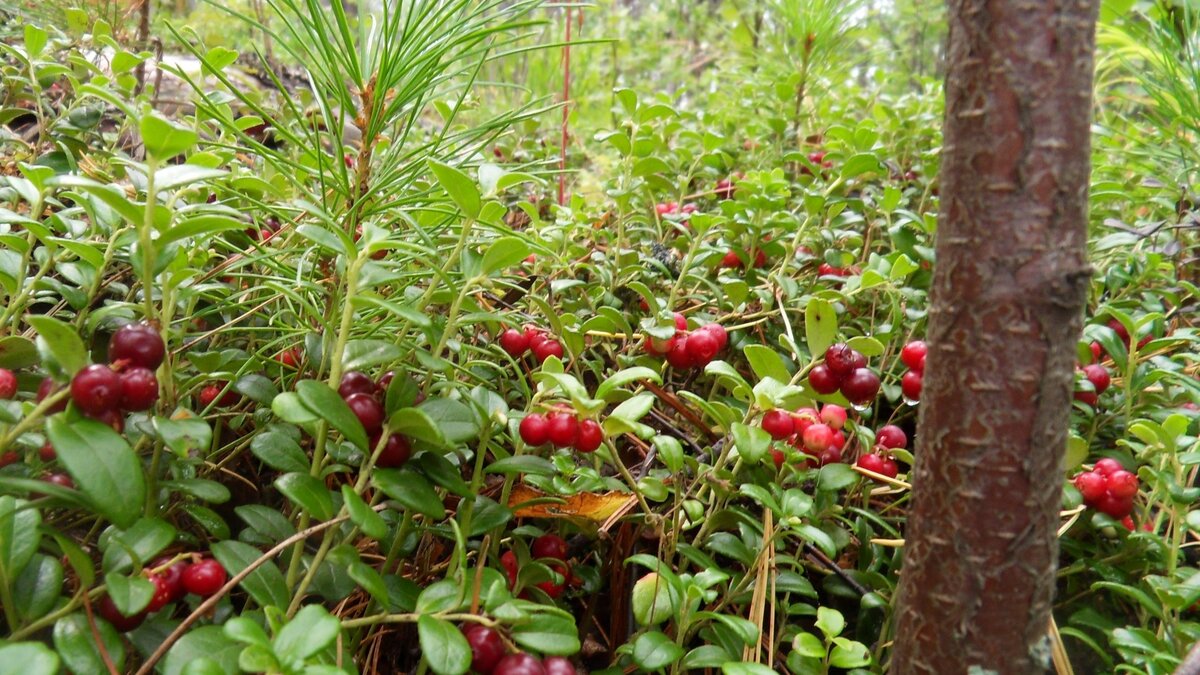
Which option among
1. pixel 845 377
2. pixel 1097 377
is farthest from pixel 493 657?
pixel 1097 377

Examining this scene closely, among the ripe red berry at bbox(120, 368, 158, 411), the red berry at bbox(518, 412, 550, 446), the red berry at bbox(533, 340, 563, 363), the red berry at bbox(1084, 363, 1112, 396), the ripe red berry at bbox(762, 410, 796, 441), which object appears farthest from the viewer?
the red berry at bbox(1084, 363, 1112, 396)

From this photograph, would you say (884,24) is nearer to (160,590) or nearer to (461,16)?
(461,16)

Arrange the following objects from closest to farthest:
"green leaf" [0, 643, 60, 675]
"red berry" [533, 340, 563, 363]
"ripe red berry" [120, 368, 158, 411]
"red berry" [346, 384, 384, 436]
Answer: "green leaf" [0, 643, 60, 675] < "ripe red berry" [120, 368, 158, 411] < "red berry" [346, 384, 384, 436] < "red berry" [533, 340, 563, 363]

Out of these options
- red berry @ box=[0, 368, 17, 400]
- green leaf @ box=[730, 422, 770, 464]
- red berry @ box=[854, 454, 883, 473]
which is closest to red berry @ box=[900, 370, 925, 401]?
red berry @ box=[854, 454, 883, 473]

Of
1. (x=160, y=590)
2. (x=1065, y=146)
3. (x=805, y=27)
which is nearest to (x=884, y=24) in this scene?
(x=805, y=27)

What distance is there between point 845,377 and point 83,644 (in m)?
0.96

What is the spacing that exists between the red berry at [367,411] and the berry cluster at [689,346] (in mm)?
548

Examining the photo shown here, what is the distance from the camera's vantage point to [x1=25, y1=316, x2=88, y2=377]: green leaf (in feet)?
2.22

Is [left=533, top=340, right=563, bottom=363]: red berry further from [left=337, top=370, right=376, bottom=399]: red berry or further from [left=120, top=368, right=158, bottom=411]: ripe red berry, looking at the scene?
[left=120, top=368, right=158, bottom=411]: ripe red berry

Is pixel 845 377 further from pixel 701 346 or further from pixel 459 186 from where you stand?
pixel 459 186

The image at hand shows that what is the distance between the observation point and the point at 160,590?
2.52ft

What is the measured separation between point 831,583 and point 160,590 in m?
0.89

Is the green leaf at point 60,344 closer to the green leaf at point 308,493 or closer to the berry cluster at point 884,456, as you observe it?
the green leaf at point 308,493

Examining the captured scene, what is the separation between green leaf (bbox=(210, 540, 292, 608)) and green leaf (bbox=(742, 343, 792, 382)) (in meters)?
0.67
